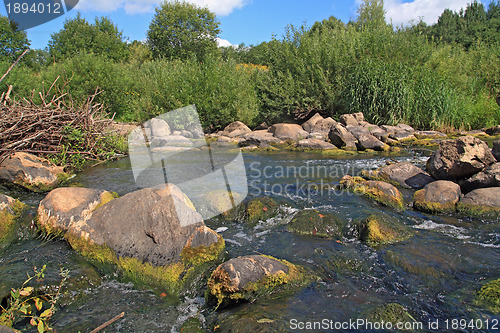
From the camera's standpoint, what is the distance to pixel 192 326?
8.49ft

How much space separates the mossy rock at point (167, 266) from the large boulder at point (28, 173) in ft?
10.8

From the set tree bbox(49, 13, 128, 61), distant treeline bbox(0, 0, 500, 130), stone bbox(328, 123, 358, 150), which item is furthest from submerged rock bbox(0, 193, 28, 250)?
tree bbox(49, 13, 128, 61)

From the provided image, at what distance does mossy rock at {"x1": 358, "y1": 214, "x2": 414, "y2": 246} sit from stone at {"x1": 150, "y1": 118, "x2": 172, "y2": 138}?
34.0 ft

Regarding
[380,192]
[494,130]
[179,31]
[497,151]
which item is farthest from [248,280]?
[179,31]

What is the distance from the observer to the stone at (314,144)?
36.7 feet

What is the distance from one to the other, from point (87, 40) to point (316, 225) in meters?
27.5

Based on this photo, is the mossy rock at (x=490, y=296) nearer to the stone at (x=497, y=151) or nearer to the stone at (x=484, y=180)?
the stone at (x=484, y=180)

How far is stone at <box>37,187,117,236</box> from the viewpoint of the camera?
153 inches

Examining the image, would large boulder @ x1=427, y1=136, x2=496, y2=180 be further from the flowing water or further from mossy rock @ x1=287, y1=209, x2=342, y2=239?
mossy rock @ x1=287, y1=209, x2=342, y2=239

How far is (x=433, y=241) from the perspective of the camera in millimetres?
3938

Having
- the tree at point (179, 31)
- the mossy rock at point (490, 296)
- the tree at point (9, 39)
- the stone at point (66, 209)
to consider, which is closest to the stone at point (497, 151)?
the mossy rock at point (490, 296)

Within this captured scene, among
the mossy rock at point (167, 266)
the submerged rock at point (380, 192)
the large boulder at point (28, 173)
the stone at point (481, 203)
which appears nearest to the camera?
the mossy rock at point (167, 266)

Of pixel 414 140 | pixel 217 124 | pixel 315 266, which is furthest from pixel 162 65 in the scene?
pixel 315 266

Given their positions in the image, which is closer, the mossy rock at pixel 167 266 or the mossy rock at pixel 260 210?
the mossy rock at pixel 167 266
